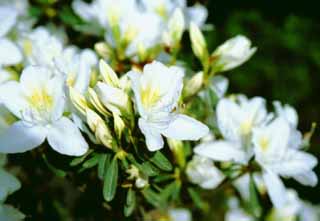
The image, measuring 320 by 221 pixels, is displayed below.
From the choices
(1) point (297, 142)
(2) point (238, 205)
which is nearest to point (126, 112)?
(1) point (297, 142)

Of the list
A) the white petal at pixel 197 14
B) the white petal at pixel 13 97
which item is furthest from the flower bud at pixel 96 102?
the white petal at pixel 197 14

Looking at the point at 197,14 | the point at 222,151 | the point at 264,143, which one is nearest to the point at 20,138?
the point at 222,151

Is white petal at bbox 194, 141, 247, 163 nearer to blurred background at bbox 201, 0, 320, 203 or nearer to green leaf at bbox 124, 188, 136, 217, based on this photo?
green leaf at bbox 124, 188, 136, 217

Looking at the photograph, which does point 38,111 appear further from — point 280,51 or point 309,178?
point 280,51

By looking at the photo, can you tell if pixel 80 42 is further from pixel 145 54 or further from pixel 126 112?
pixel 126 112

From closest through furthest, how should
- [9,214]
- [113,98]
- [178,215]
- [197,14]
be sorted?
[113,98] < [9,214] < [197,14] < [178,215]
